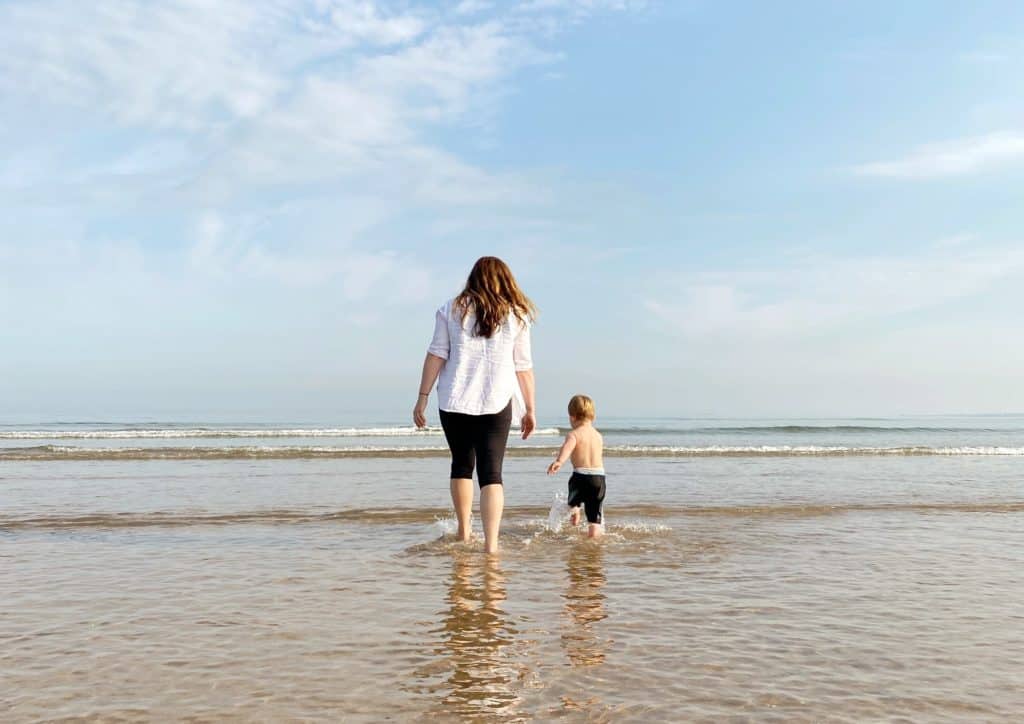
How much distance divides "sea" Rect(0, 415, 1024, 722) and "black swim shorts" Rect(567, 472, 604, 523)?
246 mm

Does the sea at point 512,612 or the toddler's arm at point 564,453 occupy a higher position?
the toddler's arm at point 564,453

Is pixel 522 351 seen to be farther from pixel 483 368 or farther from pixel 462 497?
pixel 462 497

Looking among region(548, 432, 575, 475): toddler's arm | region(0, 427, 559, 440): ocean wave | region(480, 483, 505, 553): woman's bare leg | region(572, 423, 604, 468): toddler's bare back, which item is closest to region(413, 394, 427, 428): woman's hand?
region(480, 483, 505, 553): woman's bare leg

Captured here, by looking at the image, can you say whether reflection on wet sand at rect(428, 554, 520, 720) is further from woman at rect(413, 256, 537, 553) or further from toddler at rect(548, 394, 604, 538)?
toddler at rect(548, 394, 604, 538)

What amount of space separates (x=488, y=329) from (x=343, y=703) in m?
3.15

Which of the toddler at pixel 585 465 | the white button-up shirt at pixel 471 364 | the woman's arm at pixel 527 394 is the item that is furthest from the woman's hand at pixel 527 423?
the toddler at pixel 585 465

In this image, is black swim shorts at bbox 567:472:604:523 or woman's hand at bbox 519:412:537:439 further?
black swim shorts at bbox 567:472:604:523

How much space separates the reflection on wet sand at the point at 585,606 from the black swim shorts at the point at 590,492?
0.70 metres

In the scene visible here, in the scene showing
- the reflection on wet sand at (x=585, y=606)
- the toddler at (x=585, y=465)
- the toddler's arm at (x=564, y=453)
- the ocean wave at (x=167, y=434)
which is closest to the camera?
the reflection on wet sand at (x=585, y=606)

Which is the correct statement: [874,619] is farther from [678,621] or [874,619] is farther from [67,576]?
[67,576]

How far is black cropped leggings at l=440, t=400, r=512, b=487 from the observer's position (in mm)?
5480

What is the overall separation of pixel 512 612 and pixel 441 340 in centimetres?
218

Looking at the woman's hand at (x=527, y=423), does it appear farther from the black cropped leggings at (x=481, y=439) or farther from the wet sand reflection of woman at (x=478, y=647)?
the wet sand reflection of woman at (x=478, y=647)

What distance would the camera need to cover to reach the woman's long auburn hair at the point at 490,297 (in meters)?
5.45
